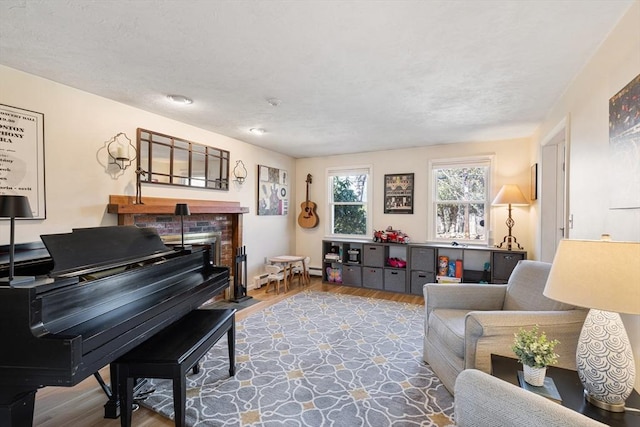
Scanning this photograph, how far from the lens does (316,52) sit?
1.96m

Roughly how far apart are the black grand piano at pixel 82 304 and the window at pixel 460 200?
3673mm

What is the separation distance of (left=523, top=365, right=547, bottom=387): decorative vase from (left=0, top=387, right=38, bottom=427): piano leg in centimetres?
213

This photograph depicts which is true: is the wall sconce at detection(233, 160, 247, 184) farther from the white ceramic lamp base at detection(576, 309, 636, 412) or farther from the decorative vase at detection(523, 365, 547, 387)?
the white ceramic lamp base at detection(576, 309, 636, 412)

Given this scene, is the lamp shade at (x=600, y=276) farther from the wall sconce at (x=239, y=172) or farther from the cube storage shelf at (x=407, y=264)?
the wall sconce at (x=239, y=172)

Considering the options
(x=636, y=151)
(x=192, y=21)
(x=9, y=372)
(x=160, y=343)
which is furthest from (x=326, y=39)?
(x=9, y=372)

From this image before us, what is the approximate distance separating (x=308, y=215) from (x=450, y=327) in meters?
3.83

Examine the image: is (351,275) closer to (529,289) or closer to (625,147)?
(529,289)

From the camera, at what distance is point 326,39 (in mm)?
1809

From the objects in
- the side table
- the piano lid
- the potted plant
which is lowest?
the side table

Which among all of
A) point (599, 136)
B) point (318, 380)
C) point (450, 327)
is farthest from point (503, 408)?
point (599, 136)

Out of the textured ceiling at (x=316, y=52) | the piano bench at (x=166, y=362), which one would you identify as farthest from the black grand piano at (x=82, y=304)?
the textured ceiling at (x=316, y=52)

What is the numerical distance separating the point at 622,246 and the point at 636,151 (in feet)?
2.17

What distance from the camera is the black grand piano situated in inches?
48.2

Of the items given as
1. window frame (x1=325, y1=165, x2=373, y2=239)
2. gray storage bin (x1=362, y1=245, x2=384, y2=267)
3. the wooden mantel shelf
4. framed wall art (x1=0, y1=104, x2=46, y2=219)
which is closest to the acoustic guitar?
window frame (x1=325, y1=165, x2=373, y2=239)
